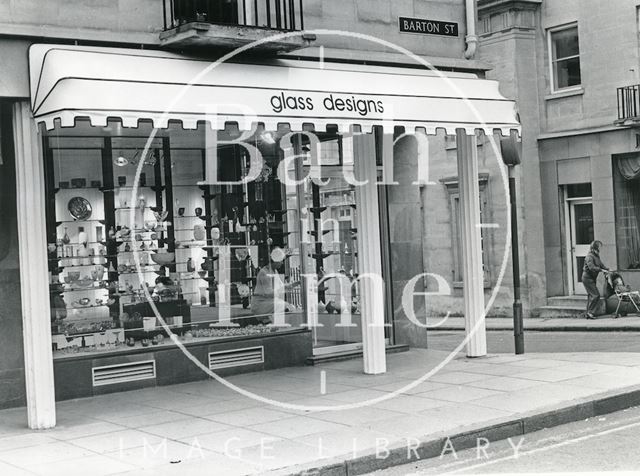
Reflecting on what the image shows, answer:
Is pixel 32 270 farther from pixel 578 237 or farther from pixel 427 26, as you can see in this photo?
pixel 578 237

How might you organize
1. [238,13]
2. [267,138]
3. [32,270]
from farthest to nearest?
[267,138] → [238,13] → [32,270]

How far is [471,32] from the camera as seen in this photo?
13539 mm

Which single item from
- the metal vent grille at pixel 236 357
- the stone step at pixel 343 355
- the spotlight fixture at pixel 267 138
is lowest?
the stone step at pixel 343 355

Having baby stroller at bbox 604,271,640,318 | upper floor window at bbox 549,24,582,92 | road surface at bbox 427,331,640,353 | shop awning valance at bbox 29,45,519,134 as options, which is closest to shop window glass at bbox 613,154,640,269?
baby stroller at bbox 604,271,640,318

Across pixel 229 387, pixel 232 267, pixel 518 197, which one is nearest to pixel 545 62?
pixel 518 197

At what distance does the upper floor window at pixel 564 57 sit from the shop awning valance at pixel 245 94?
11.4 metres

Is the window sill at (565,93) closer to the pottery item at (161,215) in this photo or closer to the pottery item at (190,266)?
the pottery item at (190,266)

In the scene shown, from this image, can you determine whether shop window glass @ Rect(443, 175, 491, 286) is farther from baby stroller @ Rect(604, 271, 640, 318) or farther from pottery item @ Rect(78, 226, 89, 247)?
pottery item @ Rect(78, 226, 89, 247)

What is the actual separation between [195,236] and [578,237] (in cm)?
1295

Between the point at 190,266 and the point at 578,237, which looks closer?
the point at 190,266

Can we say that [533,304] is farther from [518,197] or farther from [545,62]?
[545,62]

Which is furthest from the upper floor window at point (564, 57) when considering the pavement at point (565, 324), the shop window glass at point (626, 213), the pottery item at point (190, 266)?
the pottery item at point (190, 266)

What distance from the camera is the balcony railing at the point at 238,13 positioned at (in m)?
10.3

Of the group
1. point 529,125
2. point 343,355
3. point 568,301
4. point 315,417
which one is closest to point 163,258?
point 343,355
